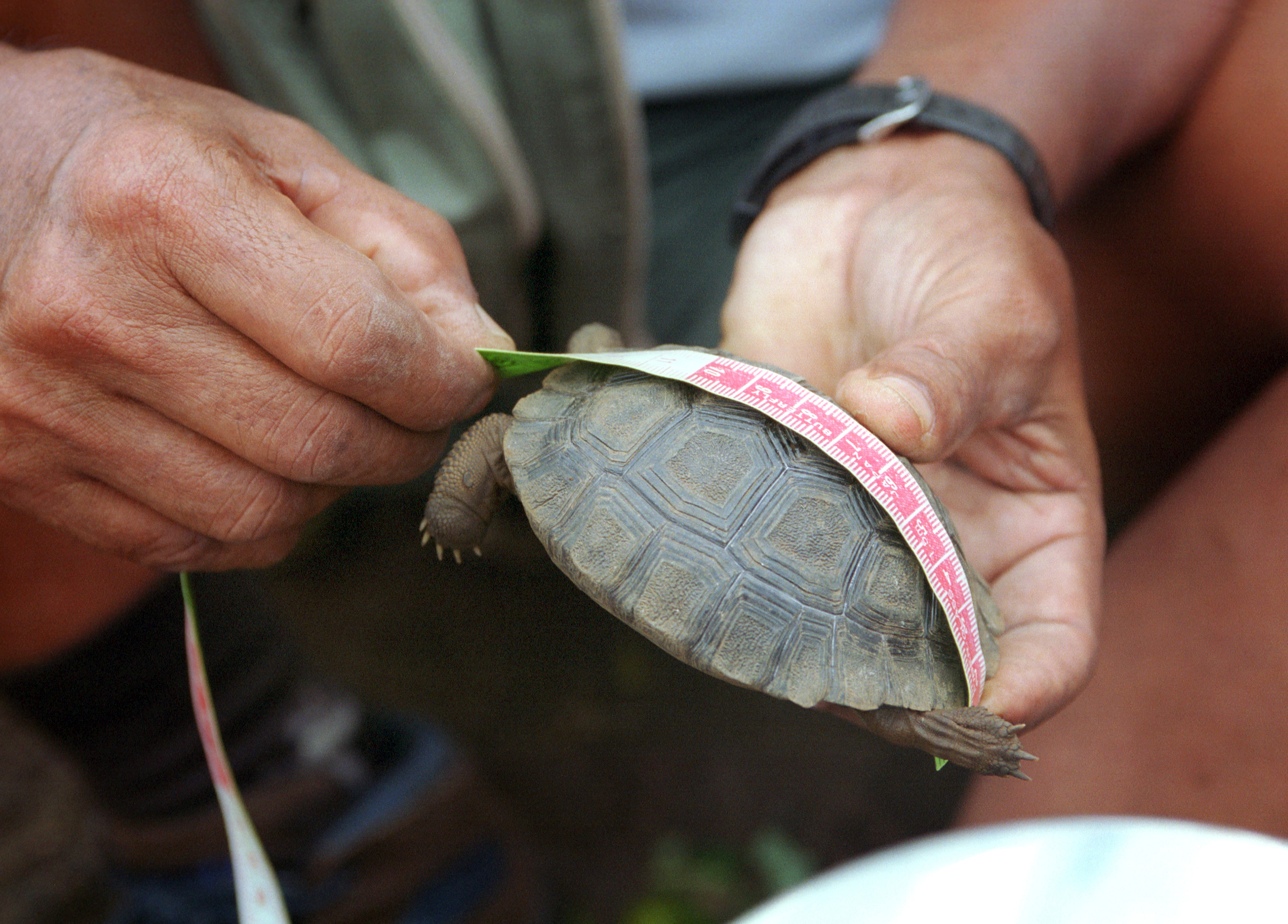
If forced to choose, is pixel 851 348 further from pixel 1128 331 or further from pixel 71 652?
pixel 71 652

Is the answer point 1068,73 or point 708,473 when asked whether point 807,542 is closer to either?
point 708,473

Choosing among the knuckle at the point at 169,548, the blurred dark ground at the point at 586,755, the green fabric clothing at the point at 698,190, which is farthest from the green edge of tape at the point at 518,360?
the green fabric clothing at the point at 698,190

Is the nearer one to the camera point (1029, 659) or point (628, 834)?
point (1029, 659)

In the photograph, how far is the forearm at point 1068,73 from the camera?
70.8 inches

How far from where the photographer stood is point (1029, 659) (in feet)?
4.13

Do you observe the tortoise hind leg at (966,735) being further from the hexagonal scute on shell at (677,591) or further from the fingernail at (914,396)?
the fingernail at (914,396)

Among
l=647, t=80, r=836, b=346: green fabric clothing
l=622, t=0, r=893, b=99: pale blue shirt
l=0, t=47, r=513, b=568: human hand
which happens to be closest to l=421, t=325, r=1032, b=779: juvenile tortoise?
l=0, t=47, r=513, b=568: human hand

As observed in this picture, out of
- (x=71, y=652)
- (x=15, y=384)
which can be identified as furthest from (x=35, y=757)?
(x=15, y=384)

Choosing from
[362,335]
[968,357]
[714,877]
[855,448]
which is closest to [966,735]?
[855,448]

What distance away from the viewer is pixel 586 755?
Answer: 94.8 inches

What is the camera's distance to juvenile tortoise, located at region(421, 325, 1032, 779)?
1.15 metres

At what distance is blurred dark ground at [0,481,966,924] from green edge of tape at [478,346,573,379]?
882 mm

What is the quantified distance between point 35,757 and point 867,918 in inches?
99.0

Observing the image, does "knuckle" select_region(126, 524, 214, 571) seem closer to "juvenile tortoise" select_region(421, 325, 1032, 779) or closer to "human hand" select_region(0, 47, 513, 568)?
"human hand" select_region(0, 47, 513, 568)
